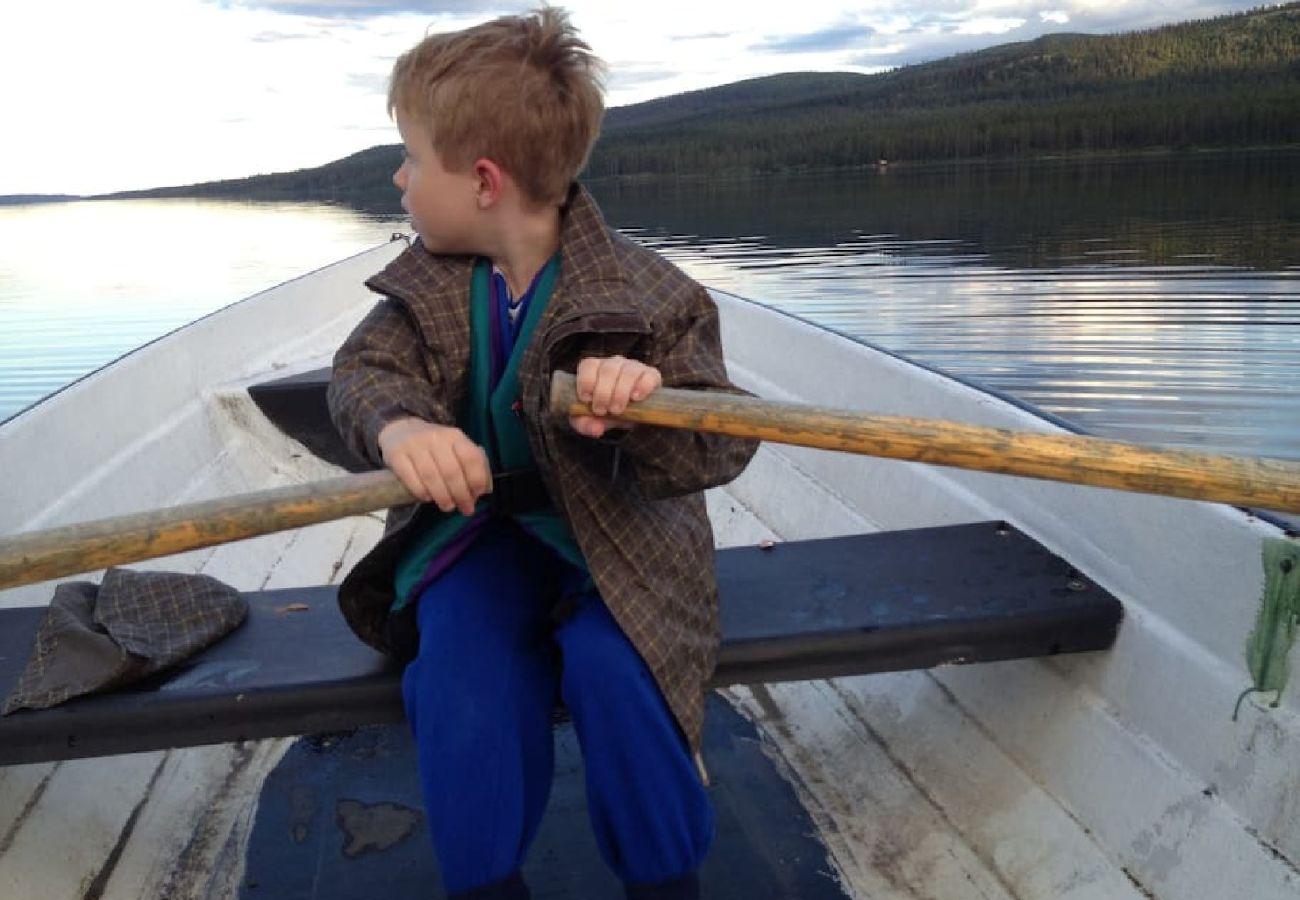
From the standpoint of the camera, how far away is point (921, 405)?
2914 mm

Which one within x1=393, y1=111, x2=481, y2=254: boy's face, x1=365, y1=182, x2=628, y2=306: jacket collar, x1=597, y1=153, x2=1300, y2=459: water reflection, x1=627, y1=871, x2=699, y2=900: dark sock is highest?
x1=393, y1=111, x2=481, y2=254: boy's face

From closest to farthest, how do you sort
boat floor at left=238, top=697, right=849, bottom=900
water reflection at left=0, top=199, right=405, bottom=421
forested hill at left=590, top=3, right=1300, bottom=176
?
1. boat floor at left=238, top=697, right=849, bottom=900
2. water reflection at left=0, top=199, right=405, bottom=421
3. forested hill at left=590, top=3, right=1300, bottom=176

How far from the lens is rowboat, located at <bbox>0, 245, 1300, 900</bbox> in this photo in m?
1.80

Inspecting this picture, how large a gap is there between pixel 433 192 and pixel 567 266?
0.75ft

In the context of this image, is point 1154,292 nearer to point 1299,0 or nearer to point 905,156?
point 905,156

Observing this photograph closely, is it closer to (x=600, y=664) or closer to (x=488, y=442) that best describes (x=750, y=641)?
(x=600, y=664)

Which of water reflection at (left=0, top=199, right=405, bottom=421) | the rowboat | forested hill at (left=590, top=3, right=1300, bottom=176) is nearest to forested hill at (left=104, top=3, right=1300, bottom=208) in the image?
forested hill at (left=590, top=3, right=1300, bottom=176)

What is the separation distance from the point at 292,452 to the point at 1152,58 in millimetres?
97621

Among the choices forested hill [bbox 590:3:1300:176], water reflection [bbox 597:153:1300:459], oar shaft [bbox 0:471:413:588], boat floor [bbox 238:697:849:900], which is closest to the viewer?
oar shaft [bbox 0:471:413:588]

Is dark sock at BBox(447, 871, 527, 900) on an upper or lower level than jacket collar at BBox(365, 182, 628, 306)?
lower

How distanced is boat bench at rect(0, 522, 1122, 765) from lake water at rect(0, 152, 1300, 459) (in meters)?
5.35

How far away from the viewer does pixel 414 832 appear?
2314 mm

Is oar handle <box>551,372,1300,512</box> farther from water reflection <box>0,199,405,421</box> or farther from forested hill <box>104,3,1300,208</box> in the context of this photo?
forested hill <box>104,3,1300,208</box>

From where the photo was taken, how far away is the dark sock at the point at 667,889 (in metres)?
1.68
